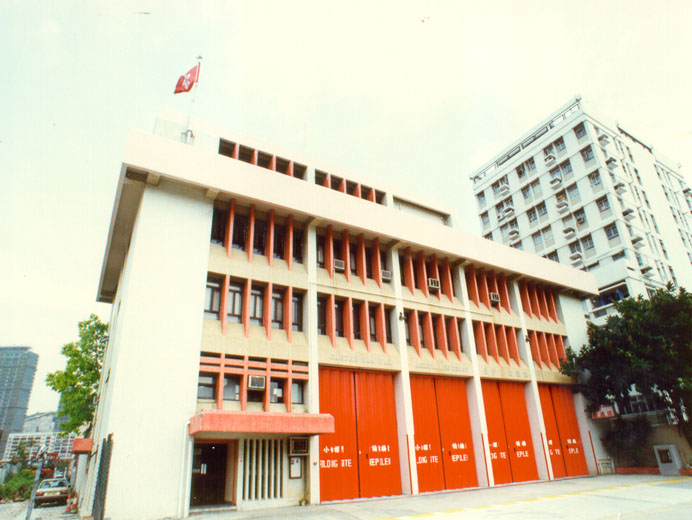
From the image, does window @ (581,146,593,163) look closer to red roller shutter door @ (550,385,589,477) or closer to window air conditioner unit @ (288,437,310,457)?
red roller shutter door @ (550,385,589,477)

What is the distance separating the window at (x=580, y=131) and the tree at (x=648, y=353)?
2044 centimetres

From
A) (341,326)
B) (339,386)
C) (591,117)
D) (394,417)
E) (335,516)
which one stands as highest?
(591,117)

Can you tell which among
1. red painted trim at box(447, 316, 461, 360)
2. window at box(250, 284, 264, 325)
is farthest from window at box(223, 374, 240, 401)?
red painted trim at box(447, 316, 461, 360)

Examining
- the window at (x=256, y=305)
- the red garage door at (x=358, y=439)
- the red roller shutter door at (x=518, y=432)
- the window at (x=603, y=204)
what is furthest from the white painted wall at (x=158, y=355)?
the window at (x=603, y=204)

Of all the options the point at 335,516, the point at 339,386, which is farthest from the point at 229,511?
the point at 339,386

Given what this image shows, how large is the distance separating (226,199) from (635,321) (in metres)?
20.0

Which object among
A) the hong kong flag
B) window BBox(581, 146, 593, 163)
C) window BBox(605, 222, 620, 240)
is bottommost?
the hong kong flag

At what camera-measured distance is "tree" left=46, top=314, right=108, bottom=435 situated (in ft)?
85.3

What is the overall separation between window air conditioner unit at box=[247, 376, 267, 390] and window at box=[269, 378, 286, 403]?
17.5 inches

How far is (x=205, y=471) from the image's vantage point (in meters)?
13.6

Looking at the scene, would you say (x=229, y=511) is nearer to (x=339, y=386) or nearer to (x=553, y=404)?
(x=339, y=386)

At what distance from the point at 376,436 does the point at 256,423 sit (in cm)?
587

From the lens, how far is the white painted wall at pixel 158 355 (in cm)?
1166

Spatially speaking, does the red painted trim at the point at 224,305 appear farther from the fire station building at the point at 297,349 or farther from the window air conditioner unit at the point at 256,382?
the window air conditioner unit at the point at 256,382
